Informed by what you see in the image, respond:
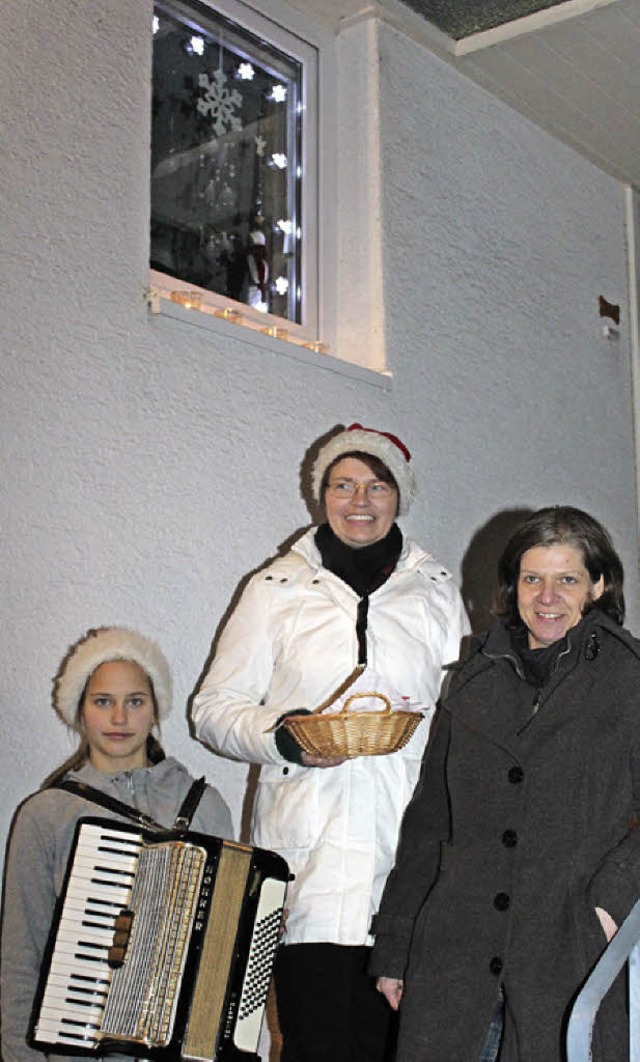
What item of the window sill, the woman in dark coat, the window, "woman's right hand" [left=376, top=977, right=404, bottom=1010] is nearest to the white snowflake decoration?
the window

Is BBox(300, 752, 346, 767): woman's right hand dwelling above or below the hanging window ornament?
below

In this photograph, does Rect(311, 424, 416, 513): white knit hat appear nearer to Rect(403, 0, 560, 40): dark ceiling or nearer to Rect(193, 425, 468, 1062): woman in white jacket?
Rect(193, 425, 468, 1062): woman in white jacket

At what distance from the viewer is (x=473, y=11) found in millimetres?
4523

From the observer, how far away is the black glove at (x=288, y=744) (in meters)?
2.71

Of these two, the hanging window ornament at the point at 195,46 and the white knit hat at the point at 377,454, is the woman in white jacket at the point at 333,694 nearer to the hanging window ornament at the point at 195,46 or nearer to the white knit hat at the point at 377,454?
the white knit hat at the point at 377,454

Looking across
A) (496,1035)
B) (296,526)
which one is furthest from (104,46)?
(496,1035)

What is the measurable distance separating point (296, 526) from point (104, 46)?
1489 millimetres

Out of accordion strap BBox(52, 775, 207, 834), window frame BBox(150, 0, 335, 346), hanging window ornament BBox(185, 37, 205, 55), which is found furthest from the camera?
window frame BBox(150, 0, 335, 346)

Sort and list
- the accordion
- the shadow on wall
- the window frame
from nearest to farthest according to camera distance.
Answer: the accordion, the window frame, the shadow on wall

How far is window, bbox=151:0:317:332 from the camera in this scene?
3986 mm

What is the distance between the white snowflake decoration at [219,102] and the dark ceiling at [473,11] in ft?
2.47

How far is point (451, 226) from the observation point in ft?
15.5

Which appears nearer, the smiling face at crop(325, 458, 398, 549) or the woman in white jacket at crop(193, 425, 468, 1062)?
the woman in white jacket at crop(193, 425, 468, 1062)

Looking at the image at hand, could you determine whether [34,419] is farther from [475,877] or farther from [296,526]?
[475,877]
